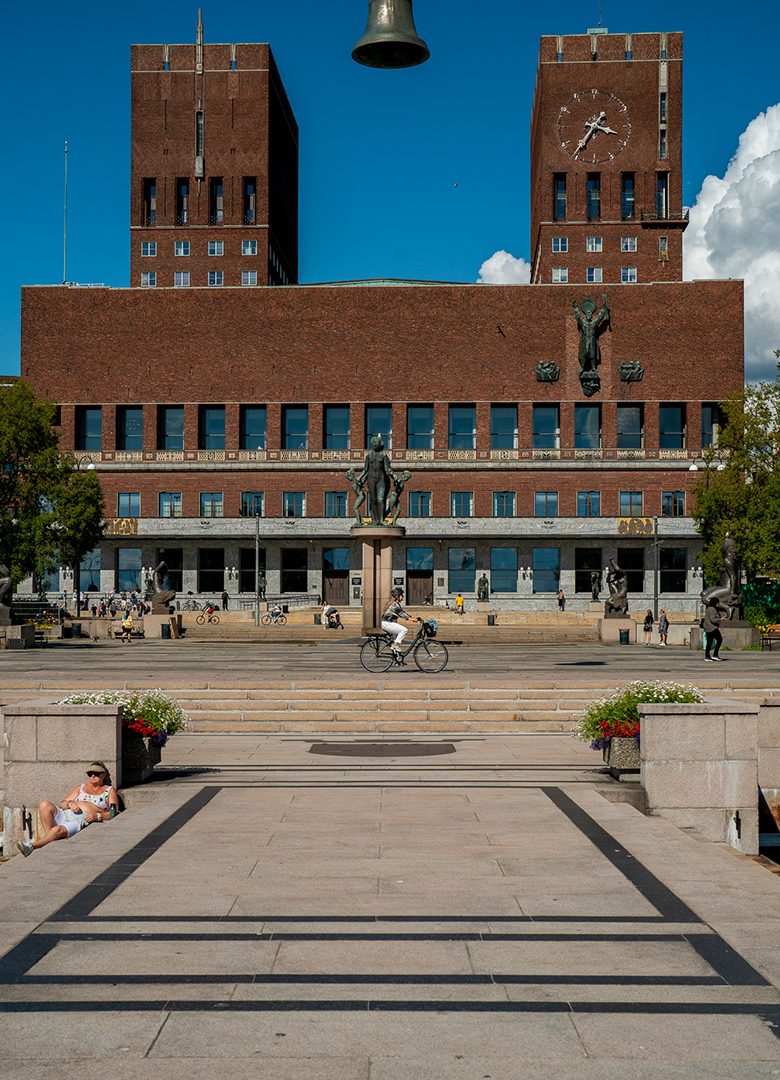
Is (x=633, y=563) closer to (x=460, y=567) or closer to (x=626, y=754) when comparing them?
(x=460, y=567)

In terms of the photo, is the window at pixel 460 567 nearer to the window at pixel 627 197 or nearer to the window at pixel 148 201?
the window at pixel 627 197

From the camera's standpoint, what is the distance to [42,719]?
13828 mm

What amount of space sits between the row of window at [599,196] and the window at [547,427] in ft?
77.3

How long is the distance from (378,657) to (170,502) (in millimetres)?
61725

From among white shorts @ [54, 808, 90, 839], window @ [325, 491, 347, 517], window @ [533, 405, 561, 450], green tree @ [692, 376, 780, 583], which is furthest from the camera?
window @ [533, 405, 561, 450]

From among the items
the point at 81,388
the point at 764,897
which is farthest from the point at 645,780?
the point at 81,388

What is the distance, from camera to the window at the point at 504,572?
85.1 m

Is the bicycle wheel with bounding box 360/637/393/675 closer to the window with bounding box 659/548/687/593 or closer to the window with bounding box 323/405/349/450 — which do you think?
the window with bounding box 659/548/687/593

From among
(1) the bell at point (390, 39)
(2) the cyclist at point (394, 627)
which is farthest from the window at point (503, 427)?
(1) the bell at point (390, 39)

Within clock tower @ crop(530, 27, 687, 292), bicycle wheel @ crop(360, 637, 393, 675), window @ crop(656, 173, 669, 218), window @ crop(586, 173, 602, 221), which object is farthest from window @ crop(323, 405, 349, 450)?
bicycle wheel @ crop(360, 637, 393, 675)

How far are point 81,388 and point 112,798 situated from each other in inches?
3113

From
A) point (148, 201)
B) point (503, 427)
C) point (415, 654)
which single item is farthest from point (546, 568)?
point (415, 654)

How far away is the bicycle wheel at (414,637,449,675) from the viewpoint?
89.4ft

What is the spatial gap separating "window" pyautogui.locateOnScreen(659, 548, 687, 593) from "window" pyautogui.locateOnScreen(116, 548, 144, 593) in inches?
1510
